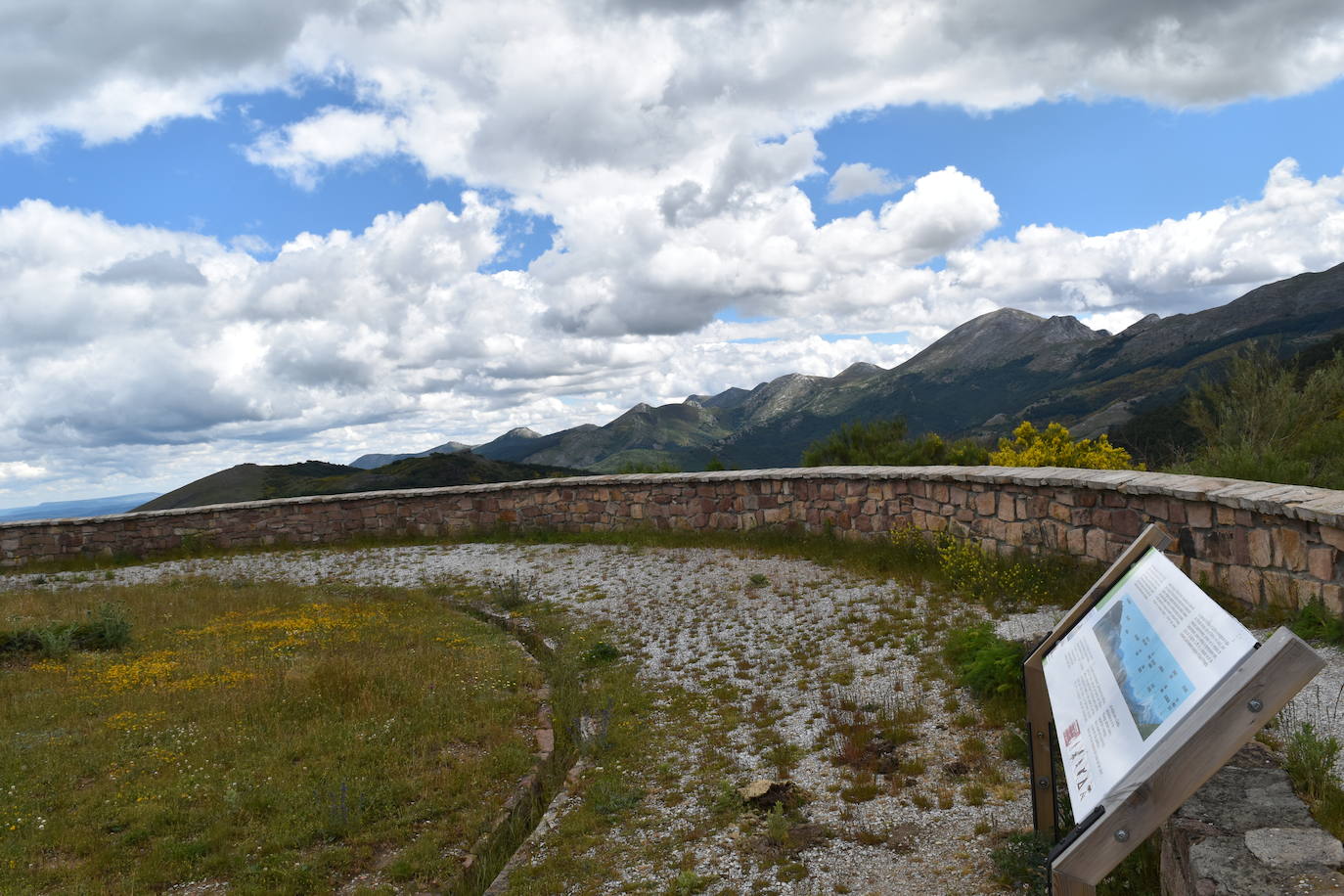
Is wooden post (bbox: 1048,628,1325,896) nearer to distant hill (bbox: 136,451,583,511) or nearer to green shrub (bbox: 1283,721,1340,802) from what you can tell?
green shrub (bbox: 1283,721,1340,802)

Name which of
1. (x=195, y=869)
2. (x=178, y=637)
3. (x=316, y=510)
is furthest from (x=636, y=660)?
(x=316, y=510)

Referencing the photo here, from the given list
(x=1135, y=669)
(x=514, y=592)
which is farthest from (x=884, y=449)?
(x=1135, y=669)

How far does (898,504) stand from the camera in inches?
407

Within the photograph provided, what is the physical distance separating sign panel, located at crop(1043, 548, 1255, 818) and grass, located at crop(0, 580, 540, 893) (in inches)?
125

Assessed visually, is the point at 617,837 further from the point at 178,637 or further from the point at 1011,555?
the point at 178,637

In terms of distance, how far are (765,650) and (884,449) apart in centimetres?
1392

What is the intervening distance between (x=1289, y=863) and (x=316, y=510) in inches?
647

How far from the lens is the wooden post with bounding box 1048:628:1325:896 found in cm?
193

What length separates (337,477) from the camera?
74125 millimetres

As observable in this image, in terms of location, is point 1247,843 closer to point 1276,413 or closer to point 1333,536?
point 1333,536


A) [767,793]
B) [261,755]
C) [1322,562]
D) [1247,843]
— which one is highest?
[1322,562]

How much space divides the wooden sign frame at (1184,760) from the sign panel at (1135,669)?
49 mm

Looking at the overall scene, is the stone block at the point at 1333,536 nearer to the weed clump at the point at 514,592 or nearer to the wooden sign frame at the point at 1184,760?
the wooden sign frame at the point at 1184,760

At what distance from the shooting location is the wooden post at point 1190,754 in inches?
75.9
